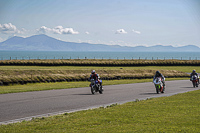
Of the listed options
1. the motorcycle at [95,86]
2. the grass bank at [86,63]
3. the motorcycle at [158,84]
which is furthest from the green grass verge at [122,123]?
the grass bank at [86,63]

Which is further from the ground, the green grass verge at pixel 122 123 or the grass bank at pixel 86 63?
the grass bank at pixel 86 63

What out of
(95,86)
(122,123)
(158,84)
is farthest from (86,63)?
(122,123)

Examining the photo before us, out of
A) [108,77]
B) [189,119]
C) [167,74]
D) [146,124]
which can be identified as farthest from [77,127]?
[167,74]

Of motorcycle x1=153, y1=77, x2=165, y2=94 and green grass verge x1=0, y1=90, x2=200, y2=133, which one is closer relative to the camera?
green grass verge x1=0, y1=90, x2=200, y2=133

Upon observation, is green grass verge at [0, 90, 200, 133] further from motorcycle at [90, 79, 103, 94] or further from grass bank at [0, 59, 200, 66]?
grass bank at [0, 59, 200, 66]

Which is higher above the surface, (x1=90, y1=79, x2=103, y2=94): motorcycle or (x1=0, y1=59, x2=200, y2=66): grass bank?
(x1=0, y1=59, x2=200, y2=66): grass bank

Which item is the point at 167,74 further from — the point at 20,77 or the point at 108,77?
→ the point at 20,77

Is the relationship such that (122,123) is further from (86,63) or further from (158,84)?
(86,63)

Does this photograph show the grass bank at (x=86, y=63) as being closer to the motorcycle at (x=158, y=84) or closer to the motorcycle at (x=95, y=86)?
the motorcycle at (x=95, y=86)

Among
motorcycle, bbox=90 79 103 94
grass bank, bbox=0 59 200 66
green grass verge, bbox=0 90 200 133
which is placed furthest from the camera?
grass bank, bbox=0 59 200 66

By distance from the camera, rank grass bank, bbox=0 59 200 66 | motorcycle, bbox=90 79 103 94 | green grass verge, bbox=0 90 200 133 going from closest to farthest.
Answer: green grass verge, bbox=0 90 200 133, motorcycle, bbox=90 79 103 94, grass bank, bbox=0 59 200 66

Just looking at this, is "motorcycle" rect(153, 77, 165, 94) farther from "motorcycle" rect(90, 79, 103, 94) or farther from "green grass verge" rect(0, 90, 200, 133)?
"green grass verge" rect(0, 90, 200, 133)

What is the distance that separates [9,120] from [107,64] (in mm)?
67348

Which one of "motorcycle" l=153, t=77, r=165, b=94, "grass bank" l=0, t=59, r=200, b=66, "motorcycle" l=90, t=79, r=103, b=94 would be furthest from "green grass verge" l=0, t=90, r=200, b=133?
"grass bank" l=0, t=59, r=200, b=66
